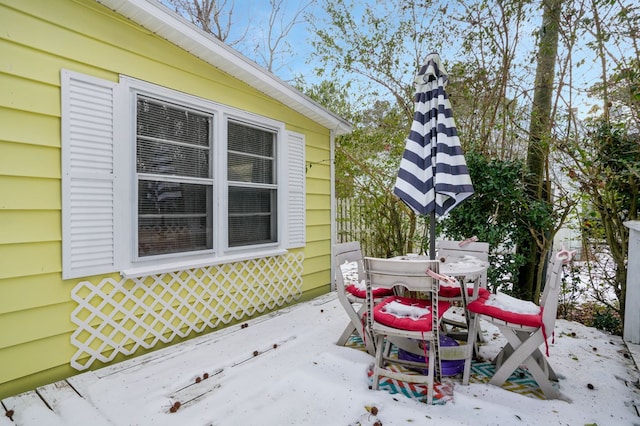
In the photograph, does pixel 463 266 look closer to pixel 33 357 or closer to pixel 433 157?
pixel 433 157

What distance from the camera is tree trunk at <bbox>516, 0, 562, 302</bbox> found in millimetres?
3990

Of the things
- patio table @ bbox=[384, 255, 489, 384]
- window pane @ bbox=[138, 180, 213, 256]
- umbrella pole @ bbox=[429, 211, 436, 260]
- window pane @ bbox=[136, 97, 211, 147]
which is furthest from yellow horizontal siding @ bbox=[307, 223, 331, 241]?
umbrella pole @ bbox=[429, 211, 436, 260]

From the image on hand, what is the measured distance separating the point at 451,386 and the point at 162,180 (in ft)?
9.13

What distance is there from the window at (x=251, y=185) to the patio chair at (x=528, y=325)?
235 cm

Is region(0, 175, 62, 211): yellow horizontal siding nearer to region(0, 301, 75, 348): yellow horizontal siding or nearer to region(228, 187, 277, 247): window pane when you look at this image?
region(0, 301, 75, 348): yellow horizontal siding

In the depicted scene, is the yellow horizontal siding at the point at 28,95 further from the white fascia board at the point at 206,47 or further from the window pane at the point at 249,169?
the window pane at the point at 249,169

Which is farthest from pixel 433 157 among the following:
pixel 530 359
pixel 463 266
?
pixel 530 359

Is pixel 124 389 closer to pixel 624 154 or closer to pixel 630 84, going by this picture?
pixel 624 154

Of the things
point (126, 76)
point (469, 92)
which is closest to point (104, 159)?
point (126, 76)

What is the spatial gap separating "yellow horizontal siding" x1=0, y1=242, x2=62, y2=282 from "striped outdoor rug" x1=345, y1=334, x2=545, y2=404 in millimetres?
2378

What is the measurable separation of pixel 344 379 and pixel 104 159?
2432mm

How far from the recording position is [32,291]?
222cm

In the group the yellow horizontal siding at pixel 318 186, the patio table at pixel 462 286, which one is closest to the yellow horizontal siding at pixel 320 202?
the yellow horizontal siding at pixel 318 186

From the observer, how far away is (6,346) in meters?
2.13
